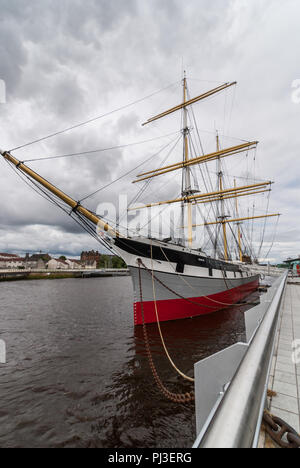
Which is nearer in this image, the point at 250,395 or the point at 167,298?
the point at 250,395

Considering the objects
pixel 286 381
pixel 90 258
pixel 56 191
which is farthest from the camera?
pixel 90 258

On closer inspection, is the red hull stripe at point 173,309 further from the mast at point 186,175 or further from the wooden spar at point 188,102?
the wooden spar at point 188,102

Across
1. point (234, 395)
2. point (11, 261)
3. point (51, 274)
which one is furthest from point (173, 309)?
point (11, 261)

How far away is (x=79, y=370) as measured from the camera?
6148 mm

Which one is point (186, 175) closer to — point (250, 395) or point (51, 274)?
point (250, 395)

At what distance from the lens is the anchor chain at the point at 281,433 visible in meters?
1.47

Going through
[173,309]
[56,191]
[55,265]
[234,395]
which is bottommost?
[55,265]

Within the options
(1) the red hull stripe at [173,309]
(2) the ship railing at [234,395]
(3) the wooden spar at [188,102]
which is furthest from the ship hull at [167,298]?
(3) the wooden spar at [188,102]

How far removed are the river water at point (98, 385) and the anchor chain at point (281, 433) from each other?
108 inches

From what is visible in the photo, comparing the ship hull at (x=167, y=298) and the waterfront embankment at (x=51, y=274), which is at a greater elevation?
the ship hull at (x=167, y=298)

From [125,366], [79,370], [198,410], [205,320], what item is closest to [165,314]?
[205,320]

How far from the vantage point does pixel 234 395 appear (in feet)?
3.06

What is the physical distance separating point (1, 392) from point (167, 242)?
7848mm

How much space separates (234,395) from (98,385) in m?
5.71
